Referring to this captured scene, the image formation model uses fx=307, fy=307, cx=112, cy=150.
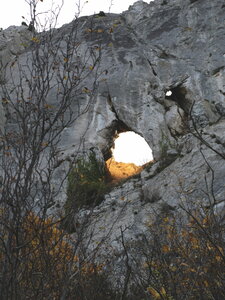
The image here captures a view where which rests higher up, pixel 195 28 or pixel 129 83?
pixel 195 28

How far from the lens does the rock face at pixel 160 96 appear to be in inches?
359

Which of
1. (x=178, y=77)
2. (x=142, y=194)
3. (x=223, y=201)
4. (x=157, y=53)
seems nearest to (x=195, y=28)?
(x=157, y=53)

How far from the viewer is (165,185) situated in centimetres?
821

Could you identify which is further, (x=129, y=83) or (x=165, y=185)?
(x=129, y=83)

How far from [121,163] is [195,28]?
7.78m

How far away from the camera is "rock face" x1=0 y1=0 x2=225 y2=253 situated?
9117mm

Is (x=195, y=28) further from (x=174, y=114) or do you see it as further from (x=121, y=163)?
(x=121, y=163)

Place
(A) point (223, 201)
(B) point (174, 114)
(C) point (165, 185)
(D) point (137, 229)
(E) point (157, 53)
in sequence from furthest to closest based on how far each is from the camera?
1. (E) point (157, 53)
2. (B) point (174, 114)
3. (C) point (165, 185)
4. (D) point (137, 229)
5. (A) point (223, 201)

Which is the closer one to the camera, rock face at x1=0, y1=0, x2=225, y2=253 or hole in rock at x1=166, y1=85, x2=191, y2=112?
rock face at x1=0, y1=0, x2=225, y2=253

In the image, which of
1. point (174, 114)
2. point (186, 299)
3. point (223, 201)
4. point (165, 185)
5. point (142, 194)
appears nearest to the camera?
point (186, 299)

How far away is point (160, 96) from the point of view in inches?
513

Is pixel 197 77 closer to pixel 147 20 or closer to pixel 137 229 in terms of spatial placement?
pixel 147 20

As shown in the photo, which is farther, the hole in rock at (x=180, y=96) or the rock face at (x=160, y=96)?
the hole in rock at (x=180, y=96)

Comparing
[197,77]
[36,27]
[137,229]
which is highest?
[197,77]
